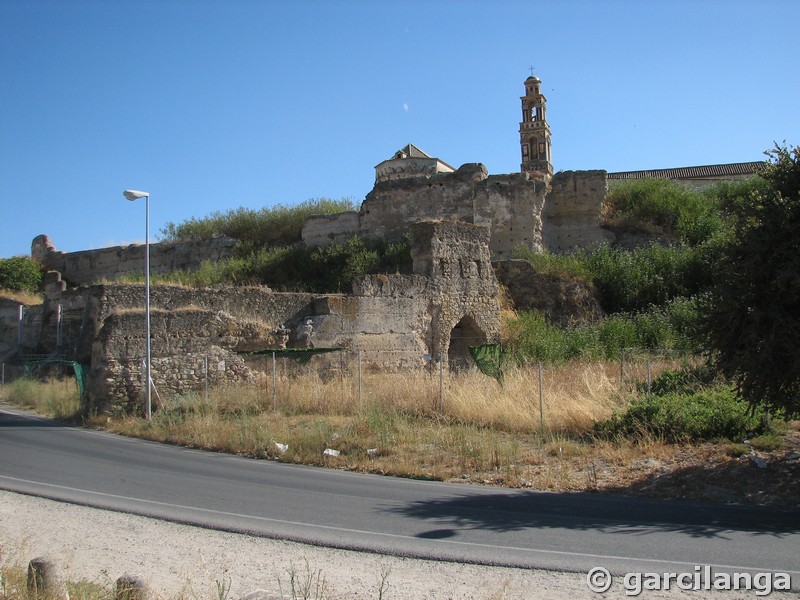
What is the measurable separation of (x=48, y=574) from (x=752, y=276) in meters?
8.66

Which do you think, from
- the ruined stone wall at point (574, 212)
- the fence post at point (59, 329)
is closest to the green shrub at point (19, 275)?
the fence post at point (59, 329)

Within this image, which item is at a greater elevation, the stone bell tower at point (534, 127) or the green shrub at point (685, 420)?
the stone bell tower at point (534, 127)

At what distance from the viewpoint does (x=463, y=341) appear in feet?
74.1

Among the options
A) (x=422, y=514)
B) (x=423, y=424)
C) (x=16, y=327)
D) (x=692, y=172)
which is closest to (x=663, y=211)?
(x=692, y=172)

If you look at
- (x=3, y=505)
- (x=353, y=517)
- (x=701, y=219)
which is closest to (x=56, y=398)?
(x=3, y=505)

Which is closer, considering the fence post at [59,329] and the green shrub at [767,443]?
the green shrub at [767,443]

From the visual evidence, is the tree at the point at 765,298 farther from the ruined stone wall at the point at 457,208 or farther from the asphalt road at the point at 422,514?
the ruined stone wall at the point at 457,208

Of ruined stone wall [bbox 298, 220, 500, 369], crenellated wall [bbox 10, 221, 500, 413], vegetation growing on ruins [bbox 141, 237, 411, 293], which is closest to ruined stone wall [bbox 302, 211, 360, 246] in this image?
vegetation growing on ruins [bbox 141, 237, 411, 293]

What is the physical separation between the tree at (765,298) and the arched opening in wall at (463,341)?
12.1m

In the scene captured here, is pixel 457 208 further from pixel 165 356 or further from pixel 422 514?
pixel 422 514

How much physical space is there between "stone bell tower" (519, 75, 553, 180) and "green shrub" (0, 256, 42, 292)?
49.4 m

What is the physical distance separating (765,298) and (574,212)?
19.8 metres

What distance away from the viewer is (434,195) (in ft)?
93.1

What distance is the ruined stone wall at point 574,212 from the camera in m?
28.6
